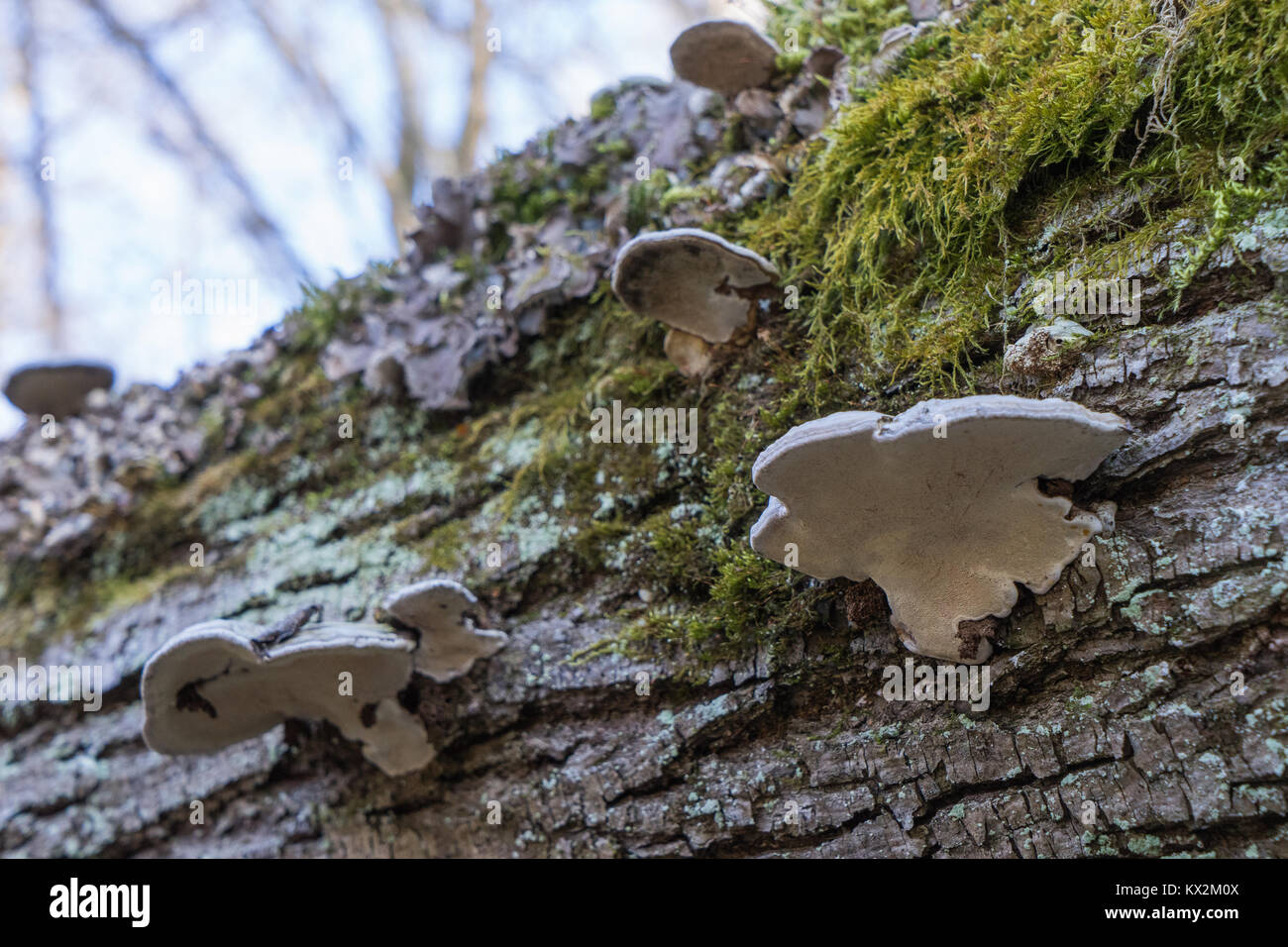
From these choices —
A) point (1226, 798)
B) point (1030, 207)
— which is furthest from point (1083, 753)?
point (1030, 207)

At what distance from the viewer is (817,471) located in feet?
5.72

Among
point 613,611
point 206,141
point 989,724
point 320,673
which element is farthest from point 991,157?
point 206,141

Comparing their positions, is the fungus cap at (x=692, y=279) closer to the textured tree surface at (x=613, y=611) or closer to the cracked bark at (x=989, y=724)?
the textured tree surface at (x=613, y=611)

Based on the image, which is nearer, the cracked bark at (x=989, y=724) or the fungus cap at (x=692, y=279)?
the cracked bark at (x=989, y=724)

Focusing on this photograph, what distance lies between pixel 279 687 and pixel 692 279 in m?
1.95

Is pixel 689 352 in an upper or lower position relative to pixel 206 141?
lower

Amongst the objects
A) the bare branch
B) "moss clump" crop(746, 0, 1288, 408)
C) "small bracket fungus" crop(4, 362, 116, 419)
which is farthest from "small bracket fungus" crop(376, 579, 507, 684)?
the bare branch

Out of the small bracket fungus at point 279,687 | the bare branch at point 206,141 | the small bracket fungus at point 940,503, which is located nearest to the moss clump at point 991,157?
the small bracket fungus at point 940,503

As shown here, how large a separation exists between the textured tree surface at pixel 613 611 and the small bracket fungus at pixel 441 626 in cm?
10

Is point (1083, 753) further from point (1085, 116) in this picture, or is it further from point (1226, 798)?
point (1085, 116)

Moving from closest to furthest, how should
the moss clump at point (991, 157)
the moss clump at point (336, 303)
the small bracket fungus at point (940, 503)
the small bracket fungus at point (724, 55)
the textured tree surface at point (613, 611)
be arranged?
the small bracket fungus at point (940, 503) → the textured tree surface at point (613, 611) → the moss clump at point (991, 157) → the small bracket fungus at point (724, 55) → the moss clump at point (336, 303)

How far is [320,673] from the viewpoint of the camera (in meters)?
2.55

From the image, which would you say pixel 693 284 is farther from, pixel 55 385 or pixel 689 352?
pixel 55 385

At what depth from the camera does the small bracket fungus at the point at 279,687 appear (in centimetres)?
239
